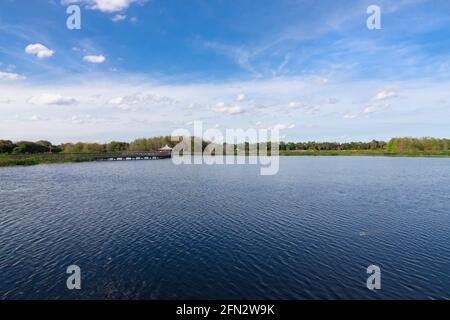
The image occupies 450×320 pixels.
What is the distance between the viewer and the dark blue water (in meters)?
15.4

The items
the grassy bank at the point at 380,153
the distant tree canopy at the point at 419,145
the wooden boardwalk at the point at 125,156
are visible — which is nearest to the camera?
the wooden boardwalk at the point at 125,156

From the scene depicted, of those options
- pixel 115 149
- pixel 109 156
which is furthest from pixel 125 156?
pixel 115 149

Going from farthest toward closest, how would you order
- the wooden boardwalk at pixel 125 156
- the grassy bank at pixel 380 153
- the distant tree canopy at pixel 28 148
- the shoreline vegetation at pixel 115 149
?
1. the grassy bank at pixel 380 153
2. the distant tree canopy at pixel 28 148
3. the wooden boardwalk at pixel 125 156
4. the shoreline vegetation at pixel 115 149

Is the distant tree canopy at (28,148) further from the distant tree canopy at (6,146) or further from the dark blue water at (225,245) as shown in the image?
the dark blue water at (225,245)

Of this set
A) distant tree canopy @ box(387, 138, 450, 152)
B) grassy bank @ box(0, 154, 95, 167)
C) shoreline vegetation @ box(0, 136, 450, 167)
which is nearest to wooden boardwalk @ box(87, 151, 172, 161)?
shoreline vegetation @ box(0, 136, 450, 167)

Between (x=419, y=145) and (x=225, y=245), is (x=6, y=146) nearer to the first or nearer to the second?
(x=225, y=245)

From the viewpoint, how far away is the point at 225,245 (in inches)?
850

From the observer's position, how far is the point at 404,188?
4691 centimetres

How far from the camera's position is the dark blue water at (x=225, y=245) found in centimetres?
1541

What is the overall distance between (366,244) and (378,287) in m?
6.62

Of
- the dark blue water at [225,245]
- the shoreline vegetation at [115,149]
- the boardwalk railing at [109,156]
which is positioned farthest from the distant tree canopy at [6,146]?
the dark blue water at [225,245]

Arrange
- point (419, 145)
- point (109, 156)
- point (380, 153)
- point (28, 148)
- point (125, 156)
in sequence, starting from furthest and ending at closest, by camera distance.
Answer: point (419, 145)
point (380, 153)
point (28, 148)
point (125, 156)
point (109, 156)

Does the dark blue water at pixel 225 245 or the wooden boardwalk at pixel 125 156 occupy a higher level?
the wooden boardwalk at pixel 125 156
